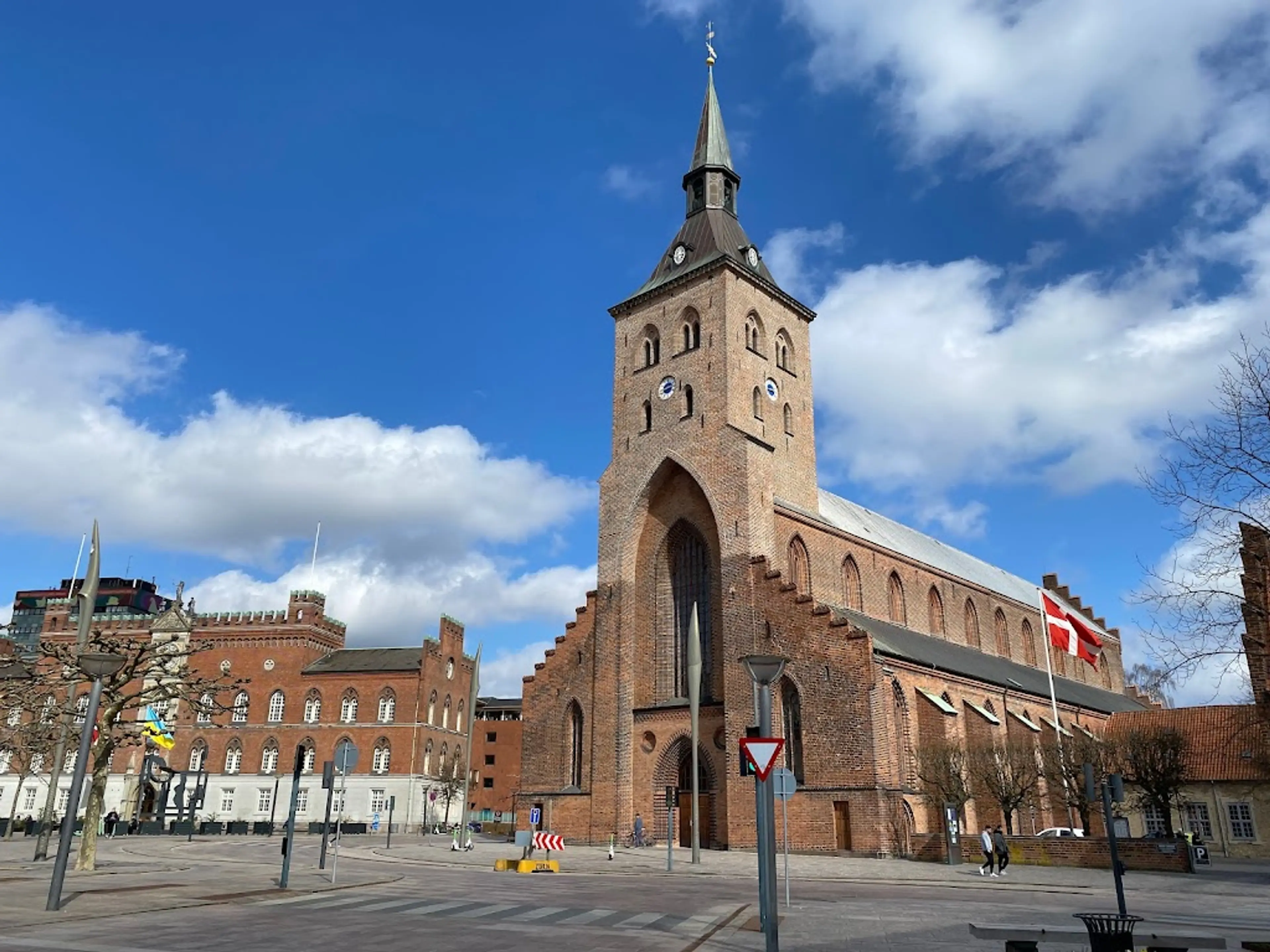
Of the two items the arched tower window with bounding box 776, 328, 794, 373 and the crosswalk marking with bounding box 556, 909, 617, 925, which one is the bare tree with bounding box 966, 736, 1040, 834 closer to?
the arched tower window with bounding box 776, 328, 794, 373

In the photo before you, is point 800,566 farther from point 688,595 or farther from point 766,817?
point 766,817

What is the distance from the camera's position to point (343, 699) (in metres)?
65.7

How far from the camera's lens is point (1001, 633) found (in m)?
57.5

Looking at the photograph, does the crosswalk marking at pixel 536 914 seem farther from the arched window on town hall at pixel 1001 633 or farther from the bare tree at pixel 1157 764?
the arched window on town hall at pixel 1001 633

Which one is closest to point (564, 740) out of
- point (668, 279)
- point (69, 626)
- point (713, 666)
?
point (713, 666)

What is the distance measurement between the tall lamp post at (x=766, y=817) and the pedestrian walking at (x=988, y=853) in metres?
16.6

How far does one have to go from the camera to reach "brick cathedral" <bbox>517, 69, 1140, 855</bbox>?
34.4 m

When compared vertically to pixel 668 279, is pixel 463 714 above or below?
below

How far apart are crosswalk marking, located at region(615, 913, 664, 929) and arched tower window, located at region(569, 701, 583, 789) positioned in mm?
26004

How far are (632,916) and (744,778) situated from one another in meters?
20.7

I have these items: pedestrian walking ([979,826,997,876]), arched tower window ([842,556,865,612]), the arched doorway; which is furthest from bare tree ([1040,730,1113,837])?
the arched doorway

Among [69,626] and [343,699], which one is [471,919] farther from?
[69,626]

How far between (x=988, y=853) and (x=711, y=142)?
38.5 m

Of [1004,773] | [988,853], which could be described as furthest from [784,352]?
[988,853]
